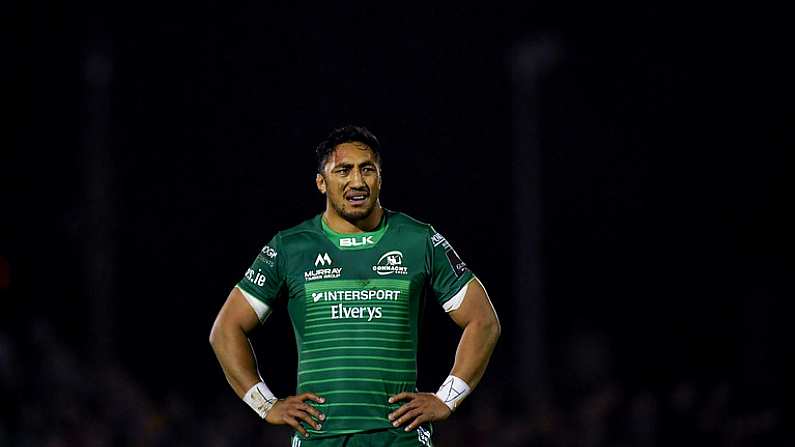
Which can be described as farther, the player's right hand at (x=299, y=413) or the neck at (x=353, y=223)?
the neck at (x=353, y=223)

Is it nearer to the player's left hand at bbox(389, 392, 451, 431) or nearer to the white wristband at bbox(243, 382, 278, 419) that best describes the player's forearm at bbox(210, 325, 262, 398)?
the white wristband at bbox(243, 382, 278, 419)

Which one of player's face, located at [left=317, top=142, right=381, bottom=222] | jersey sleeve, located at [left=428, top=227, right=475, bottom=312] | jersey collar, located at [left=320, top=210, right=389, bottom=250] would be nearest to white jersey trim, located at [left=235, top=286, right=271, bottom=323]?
jersey collar, located at [left=320, top=210, right=389, bottom=250]

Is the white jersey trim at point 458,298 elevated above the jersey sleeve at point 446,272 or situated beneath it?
situated beneath

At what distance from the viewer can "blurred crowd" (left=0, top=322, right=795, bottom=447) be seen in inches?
458

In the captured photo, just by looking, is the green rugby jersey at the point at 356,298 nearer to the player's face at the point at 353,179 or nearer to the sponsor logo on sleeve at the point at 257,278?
the sponsor logo on sleeve at the point at 257,278

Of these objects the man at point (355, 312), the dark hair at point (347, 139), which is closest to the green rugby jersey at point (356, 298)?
the man at point (355, 312)

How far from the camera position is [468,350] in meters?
7.12

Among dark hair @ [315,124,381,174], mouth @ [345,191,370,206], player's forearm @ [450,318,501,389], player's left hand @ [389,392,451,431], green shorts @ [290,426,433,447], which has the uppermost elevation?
dark hair @ [315,124,381,174]

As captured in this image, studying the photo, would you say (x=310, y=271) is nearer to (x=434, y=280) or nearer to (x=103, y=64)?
(x=434, y=280)

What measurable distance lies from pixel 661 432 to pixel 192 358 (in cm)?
756

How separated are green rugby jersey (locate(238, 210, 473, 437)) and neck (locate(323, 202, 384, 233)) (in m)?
0.03

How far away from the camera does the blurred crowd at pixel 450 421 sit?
1163 cm

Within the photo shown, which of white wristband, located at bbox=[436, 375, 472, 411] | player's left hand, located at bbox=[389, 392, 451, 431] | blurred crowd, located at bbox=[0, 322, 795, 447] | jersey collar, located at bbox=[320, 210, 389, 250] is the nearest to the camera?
player's left hand, located at bbox=[389, 392, 451, 431]

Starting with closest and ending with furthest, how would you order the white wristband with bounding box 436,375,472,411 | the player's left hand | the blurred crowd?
the player's left hand → the white wristband with bounding box 436,375,472,411 → the blurred crowd
